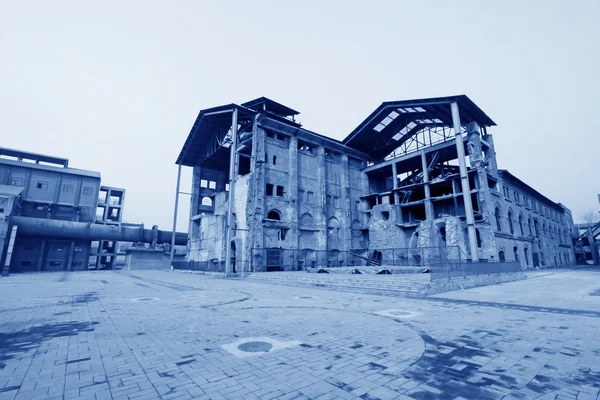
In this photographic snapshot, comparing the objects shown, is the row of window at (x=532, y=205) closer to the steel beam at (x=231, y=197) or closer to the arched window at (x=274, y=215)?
the arched window at (x=274, y=215)

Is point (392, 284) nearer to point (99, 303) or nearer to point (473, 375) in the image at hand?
point (473, 375)

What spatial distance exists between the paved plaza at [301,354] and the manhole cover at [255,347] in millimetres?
17

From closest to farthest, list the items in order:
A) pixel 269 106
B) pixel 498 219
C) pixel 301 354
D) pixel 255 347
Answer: pixel 301 354, pixel 255 347, pixel 498 219, pixel 269 106

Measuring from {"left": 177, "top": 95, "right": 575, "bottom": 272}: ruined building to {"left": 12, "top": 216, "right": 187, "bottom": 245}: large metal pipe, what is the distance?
813 centimetres

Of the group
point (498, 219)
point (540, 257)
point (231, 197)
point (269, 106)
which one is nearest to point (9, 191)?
point (231, 197)

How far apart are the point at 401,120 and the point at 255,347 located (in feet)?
115

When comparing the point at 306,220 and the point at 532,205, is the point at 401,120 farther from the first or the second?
the point at 532,205

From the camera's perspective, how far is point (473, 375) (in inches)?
135

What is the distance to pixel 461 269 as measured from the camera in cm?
1352

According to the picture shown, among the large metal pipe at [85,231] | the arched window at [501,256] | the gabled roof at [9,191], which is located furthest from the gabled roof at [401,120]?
the gabled roof at [9,191]

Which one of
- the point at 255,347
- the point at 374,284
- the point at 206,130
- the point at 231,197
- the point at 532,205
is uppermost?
the point at 206,130

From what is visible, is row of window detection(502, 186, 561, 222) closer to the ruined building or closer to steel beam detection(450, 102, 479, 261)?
the ruined building

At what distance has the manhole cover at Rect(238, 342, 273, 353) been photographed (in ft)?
14.3

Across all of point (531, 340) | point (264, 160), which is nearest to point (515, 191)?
point (264, 160)
